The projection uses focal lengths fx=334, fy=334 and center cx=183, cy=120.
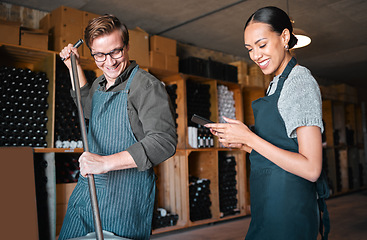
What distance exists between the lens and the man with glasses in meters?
1.34

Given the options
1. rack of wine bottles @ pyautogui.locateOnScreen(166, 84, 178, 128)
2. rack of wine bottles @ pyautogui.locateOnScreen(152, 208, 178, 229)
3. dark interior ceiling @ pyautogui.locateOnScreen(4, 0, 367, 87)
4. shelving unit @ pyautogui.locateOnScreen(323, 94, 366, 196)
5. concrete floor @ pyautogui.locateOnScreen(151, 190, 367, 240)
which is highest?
dark interior ceiling @ pyautogui.locateOnScreen(4, 0, 367, 87)

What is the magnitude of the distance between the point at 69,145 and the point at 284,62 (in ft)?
10.2

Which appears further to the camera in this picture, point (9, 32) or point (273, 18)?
point (9, 32)

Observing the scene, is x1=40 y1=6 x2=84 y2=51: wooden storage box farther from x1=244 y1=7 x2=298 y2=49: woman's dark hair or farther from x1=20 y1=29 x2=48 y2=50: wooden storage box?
x1=244 y1=7 x2=298 y2=49: woman's dark hair

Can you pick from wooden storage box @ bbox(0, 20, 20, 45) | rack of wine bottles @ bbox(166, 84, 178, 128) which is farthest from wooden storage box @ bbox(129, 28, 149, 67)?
wooden storage box @ bbox(0, 20, 20, 45)

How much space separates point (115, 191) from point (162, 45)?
3.72 meters

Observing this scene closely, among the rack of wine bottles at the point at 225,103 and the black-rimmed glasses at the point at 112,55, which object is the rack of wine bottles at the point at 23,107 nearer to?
the black-rimmed glasses at the point at 112,55

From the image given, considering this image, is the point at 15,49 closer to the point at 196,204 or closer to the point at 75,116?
the point at 75,116

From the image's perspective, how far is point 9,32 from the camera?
353 centimetres

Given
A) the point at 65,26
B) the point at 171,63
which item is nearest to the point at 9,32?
the point at 65,26

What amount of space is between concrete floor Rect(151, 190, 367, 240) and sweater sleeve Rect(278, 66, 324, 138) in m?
3.59

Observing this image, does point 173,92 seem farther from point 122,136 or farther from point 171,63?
point 122,136

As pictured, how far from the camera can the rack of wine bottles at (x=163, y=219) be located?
14.9 feet

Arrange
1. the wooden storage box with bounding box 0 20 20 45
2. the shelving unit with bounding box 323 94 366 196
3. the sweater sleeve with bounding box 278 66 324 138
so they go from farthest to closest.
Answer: the shelving unit with bounding box 323 94 366 196
the wooden storage box with bounding box 0 20 20 45
the sweater sleeve with bounding box 278 66 324 138
